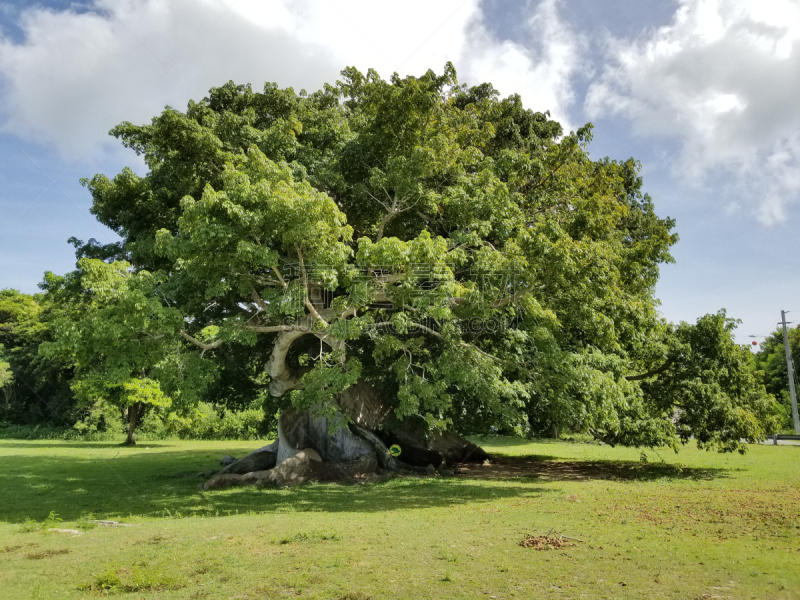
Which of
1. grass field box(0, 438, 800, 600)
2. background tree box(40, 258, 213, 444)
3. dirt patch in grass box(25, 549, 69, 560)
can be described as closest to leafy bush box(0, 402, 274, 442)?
grass field box(0, 438, 800, 600)

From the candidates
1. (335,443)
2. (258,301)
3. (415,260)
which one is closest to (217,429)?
(335,443)

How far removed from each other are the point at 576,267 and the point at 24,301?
51047 mm

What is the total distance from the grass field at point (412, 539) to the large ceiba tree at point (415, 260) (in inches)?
90.5

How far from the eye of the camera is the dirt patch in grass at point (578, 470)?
17266 millimetres

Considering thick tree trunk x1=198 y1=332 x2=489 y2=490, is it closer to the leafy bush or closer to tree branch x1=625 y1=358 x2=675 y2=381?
tree branch x1=625 y1=358 x2=675 y2=381

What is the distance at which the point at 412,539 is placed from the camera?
834 centimetres

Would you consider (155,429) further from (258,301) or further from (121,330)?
(121,330)

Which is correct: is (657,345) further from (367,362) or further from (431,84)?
(431,84)

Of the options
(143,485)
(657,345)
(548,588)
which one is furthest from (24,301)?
(548,588)

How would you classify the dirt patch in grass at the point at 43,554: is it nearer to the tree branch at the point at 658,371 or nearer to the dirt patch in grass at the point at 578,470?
the dirt patch in grass at the point at 578,470

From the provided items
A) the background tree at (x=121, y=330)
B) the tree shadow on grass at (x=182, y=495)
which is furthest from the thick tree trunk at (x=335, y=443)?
the background tree at (x=121, y=330)

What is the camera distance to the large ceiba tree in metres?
13.0

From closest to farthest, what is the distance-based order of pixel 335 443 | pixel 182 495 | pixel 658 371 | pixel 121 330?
pixel 121 330
pixel 182 495
pixel 335 443
pixel 658 371

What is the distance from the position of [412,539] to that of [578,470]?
42.9 feet
